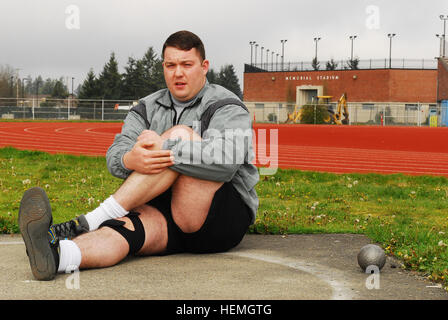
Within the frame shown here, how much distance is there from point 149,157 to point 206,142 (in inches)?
16.7

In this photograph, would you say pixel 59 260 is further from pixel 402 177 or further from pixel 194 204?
pixel 402 177

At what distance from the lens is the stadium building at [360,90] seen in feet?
168

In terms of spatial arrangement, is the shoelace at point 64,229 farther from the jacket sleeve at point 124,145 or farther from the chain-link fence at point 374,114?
the chain-link fence at point 374,114

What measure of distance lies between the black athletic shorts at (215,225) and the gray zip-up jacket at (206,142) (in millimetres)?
107

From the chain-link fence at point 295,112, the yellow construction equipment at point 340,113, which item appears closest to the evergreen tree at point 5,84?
the chain-link fence at point 295,112

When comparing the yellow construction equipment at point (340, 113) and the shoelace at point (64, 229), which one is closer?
the shoelace at point (64, 229)

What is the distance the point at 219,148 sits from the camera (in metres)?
3.93

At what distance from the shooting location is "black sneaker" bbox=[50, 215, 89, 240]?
381 cm

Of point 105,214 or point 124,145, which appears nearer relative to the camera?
point 105,214

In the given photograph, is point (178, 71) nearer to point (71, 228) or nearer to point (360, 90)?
point (71, 228)

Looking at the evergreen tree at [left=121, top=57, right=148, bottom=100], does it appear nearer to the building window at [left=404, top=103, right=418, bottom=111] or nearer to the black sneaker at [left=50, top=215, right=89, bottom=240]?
the building window at [left=404, top=103, right=418, bottom=111]

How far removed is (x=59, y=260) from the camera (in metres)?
3.54

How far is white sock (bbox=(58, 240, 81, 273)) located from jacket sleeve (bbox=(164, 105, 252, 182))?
81cm

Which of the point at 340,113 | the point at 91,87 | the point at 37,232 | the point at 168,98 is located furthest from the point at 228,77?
the point at 37,232
